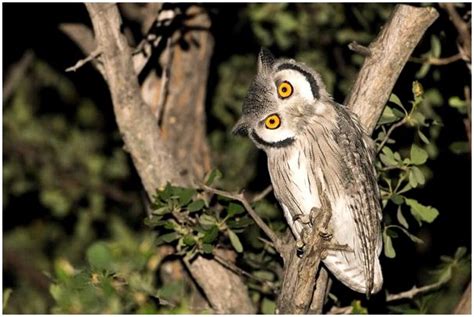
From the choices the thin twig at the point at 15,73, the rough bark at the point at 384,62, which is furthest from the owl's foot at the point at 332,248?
the thin twig at the point at 15,73

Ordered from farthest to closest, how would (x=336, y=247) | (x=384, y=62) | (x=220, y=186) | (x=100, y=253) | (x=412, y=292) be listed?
(x=220, y=186) → (x=412, y=292) → (x=384, y=62) → (x=336, y=247) → (x=100, y=253)

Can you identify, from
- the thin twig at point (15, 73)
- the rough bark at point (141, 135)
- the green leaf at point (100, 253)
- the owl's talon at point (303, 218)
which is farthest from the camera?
the thin twig at point (15, 73)

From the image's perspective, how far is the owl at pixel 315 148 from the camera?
116 inches

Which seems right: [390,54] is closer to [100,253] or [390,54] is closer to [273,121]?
[273,121]

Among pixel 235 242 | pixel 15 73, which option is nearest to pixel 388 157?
pixel 235 242

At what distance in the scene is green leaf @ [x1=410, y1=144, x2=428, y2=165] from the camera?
2.98 meters

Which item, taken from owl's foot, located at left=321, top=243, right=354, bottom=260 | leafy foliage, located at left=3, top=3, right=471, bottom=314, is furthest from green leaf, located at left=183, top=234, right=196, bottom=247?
owl's foot, located at left=321, top=243, right=354, bottom=260

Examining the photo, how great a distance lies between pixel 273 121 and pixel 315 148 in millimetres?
151

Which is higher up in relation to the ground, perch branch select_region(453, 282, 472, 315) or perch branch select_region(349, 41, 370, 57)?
perch branch select_region(349, 41, 370, 57)

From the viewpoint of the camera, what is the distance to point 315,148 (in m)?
2.96

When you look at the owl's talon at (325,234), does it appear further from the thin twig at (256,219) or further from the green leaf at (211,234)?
the green leaf at (211,234)

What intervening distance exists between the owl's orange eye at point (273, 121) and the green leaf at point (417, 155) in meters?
→ 0.43

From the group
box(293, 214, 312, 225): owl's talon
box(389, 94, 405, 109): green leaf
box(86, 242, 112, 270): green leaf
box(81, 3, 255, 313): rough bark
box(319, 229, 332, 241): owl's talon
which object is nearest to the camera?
box(86, 242, 112, 270): green leaf

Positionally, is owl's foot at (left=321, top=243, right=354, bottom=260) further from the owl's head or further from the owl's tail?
the owl's head
